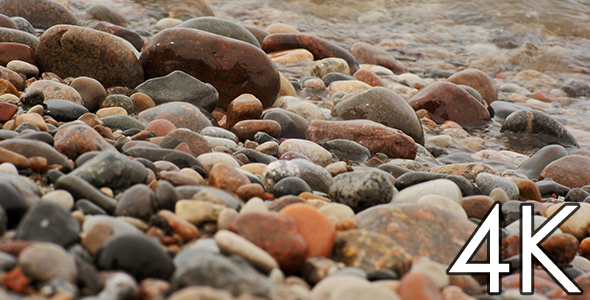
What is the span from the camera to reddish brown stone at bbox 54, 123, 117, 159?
2.50m

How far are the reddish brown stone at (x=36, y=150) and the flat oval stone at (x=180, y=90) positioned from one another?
194cm

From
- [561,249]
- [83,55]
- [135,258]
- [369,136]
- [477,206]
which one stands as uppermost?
[135,258]

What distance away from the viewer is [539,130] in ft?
18.8

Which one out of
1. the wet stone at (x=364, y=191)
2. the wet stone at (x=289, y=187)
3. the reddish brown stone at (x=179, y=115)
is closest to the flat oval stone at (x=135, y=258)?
the wet stone at (x=289, y=187)

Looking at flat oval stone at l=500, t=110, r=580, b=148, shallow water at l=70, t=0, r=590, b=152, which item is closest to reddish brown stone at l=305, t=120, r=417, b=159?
flat oval stone at l=500, t=110, r=580, b=148

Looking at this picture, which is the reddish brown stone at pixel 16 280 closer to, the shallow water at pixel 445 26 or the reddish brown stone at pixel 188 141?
the reddish brown stone at pixel 188 141

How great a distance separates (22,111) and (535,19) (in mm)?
13602

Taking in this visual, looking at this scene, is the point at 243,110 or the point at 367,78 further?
the point at 367,78

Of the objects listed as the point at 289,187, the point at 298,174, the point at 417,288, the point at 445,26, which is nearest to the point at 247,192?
the point at 289,187

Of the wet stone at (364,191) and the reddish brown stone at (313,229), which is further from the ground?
the reddish brown stone at (313,229)

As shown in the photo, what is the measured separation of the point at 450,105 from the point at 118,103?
4047 mm

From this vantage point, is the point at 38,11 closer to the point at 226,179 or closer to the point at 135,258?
the point at 226,179

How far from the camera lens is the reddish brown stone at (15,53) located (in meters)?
4.12

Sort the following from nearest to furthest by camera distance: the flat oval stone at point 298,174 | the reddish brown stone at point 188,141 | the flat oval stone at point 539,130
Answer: the flat oval stone at point 298,174, the reddish brown stone at point 188,141, the flat oval stone at point 539,130
